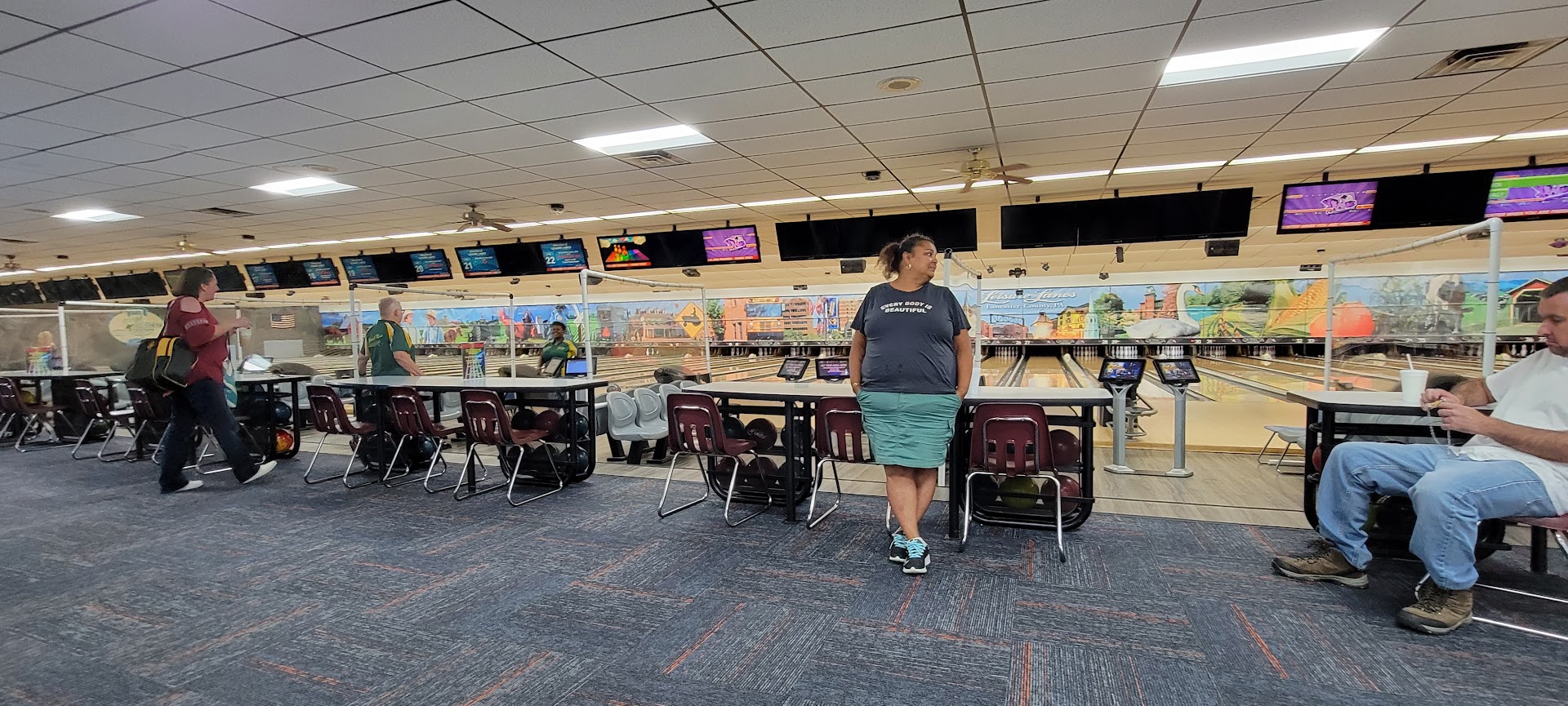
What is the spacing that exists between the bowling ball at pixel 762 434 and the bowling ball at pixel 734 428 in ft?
0.11

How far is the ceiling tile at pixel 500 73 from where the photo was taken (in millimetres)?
2828

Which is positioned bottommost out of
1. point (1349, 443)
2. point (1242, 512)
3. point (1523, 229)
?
point (1242, 512)

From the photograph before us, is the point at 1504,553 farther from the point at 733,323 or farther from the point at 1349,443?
the point at 733,323

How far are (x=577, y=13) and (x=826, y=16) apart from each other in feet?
2.93

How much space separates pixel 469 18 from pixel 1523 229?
11.7 metres

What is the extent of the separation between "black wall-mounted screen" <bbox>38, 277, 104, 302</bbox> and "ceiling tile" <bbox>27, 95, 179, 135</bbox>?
401 inches

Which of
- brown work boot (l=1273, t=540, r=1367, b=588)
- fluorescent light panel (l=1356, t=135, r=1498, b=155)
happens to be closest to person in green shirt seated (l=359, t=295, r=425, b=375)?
brown work boot (l=1273, t=540, r=1367, b=588)

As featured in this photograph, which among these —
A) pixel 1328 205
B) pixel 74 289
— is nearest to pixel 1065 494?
pixel 1328 205

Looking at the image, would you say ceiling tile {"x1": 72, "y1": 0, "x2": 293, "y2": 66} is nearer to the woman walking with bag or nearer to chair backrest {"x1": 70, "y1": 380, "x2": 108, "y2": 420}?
Result: the woman walking with bag

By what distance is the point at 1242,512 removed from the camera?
3328mm

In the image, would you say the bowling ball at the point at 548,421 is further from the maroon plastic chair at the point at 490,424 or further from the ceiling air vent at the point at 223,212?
the ceiling air vent at the point at 223,212

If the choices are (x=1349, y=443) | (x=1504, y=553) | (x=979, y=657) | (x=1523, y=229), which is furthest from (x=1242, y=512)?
(x=1523, y=229)

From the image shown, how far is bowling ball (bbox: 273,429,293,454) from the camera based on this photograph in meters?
5.09

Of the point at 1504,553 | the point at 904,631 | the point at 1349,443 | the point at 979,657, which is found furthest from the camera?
the point at 1504,553
